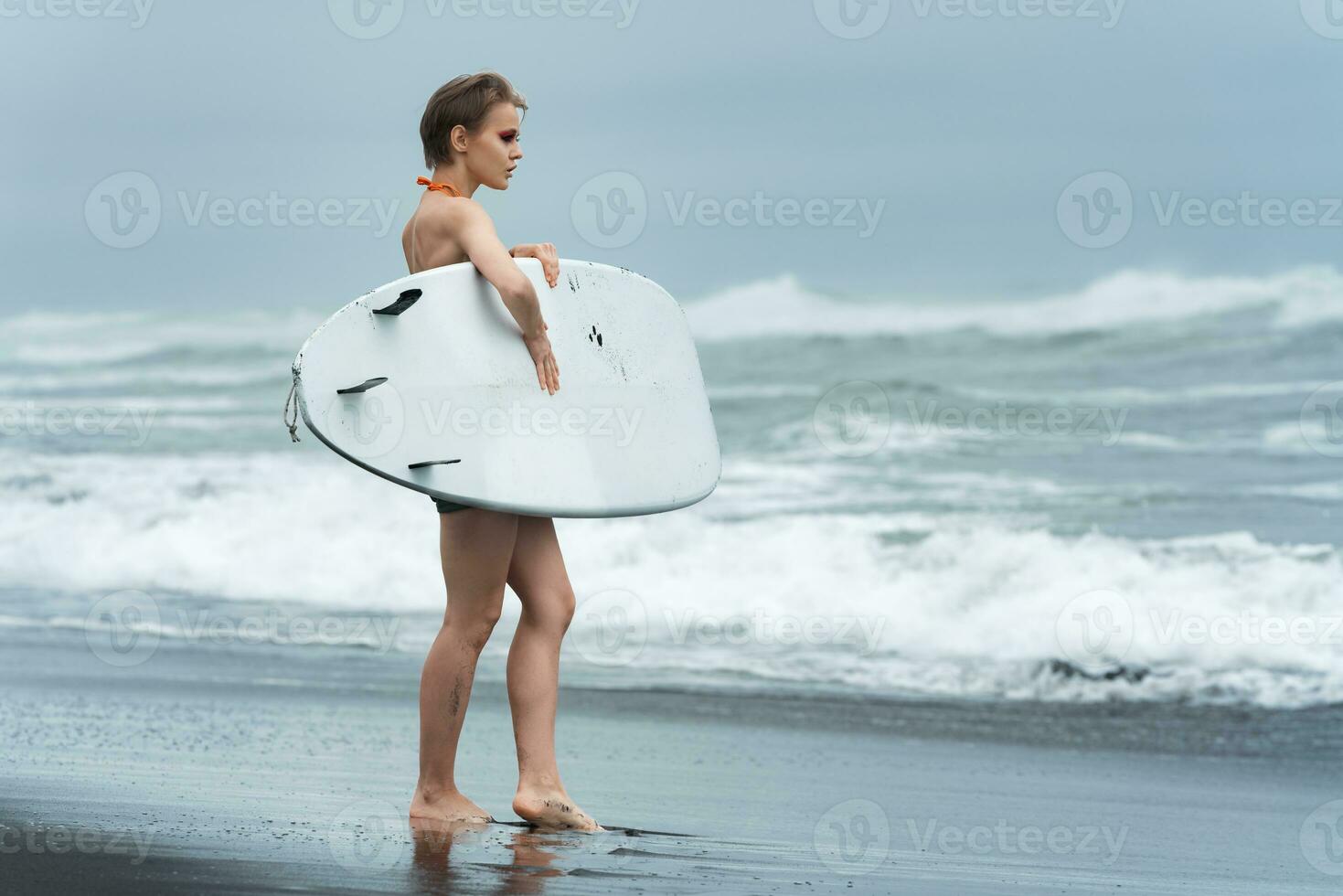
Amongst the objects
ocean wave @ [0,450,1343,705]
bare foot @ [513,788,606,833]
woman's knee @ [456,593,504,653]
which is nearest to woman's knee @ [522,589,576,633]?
woman's knee @ [456,593,504,653]

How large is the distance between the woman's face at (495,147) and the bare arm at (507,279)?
0.10 m

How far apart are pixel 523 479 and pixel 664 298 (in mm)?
605

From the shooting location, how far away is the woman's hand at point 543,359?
3.10 metres

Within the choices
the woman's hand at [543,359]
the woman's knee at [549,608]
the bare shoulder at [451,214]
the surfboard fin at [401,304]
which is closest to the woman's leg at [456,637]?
the woman's knee at [549,608]

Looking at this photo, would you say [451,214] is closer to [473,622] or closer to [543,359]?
[543,359]

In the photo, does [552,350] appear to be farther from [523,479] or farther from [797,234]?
[797,234]

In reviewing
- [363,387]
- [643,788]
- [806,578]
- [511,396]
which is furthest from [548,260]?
[806,578]

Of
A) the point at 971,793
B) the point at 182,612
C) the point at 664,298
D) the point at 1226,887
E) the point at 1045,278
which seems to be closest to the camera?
the point at 1226,887

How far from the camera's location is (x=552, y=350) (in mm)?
3178

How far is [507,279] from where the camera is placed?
2996mm

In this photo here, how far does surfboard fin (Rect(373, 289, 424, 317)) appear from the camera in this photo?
2988 mm

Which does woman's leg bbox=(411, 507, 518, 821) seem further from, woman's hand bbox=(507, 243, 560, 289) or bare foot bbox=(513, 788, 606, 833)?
woman's hand bbox=(507, 243, 560, 289)

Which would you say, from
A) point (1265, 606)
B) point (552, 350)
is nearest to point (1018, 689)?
point (1265, 606)

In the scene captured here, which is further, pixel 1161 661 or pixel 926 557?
pixel 926 557
